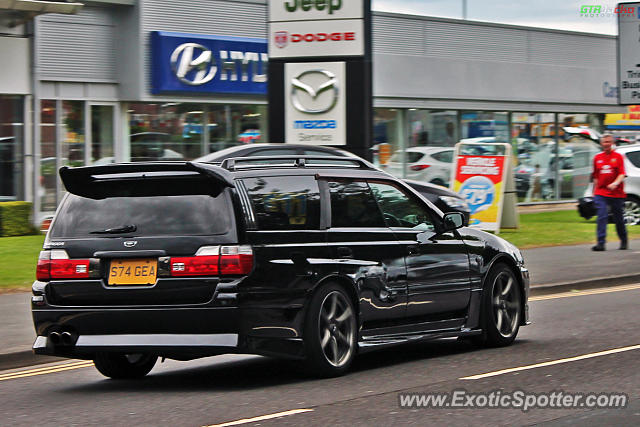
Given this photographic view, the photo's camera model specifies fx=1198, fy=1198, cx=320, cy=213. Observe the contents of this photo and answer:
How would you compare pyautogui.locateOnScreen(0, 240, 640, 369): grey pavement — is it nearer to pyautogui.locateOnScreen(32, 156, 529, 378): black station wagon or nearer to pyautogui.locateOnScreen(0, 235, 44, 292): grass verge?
pyautogui.locateOnScreen(0, 235, 44, 292): grass verge

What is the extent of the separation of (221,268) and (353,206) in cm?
151

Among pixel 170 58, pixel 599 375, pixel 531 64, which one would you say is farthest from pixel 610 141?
pixel 531 64

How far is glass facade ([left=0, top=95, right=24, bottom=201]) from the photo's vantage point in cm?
2409

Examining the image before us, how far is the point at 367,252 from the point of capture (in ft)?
28.9

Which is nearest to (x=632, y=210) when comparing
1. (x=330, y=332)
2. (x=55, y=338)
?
(x=330, y=332)

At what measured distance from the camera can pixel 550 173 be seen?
1447 inches

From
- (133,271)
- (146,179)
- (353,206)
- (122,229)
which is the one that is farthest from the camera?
(353,206)

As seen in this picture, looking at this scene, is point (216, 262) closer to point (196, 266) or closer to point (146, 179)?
point (196, 266)

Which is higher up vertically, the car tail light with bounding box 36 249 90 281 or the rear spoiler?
the rear spoiler

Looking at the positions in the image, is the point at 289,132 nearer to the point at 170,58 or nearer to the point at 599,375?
the point at 170,58

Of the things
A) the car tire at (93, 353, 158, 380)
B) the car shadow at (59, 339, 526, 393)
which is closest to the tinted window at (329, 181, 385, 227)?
the car shadow at (59, 339, 526, 393)

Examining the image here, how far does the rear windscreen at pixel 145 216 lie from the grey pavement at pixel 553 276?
218 centimetres

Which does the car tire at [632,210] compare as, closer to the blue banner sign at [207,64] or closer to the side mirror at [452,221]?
the blue banner sign at [207,64]

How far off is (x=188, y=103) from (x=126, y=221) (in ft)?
63.0
